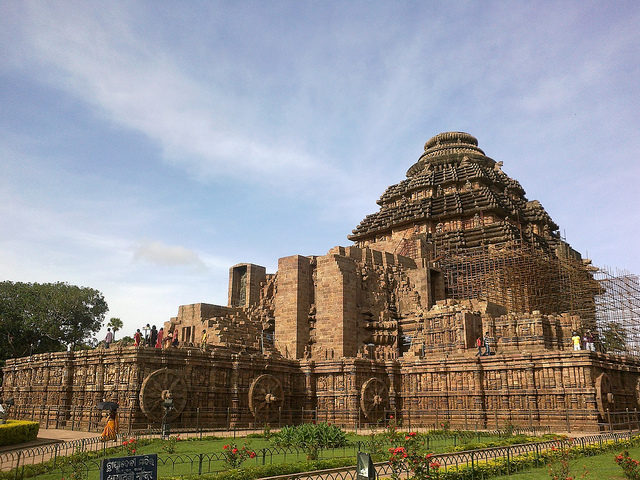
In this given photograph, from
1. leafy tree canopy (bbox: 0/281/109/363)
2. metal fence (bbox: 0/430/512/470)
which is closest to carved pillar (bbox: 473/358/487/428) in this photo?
metal fence (bbox: 0/430/512/470)

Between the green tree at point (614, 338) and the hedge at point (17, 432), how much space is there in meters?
37.8

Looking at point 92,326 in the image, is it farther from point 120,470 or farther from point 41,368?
point 120,470

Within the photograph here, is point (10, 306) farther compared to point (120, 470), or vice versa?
point (10, 306)

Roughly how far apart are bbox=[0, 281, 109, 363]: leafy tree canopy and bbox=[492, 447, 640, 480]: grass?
50.6 m

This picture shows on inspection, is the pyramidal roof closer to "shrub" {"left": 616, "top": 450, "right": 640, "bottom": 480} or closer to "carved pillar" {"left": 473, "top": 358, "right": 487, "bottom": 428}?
"carved pillar" {"left": 473, "top": 358, "right": 487, "bottom": 428}

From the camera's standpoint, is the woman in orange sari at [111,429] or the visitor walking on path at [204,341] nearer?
the woman in orange sari at [111,429]

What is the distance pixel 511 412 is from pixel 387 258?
1781 cm

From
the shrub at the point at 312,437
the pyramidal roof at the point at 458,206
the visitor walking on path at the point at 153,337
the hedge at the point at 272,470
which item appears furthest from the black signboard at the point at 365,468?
the pyramidal roof at the point at 458,206

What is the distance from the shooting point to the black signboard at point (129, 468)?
9.47 meters

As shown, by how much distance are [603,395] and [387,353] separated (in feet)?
49.0

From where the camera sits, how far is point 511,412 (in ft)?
97.4

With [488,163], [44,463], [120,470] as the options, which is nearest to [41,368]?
[44,463]

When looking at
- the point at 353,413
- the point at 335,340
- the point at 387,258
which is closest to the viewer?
the point at 353,413

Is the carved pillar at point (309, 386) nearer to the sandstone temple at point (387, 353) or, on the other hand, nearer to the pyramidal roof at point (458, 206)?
→ the sandstone temple at point (387, 353)
